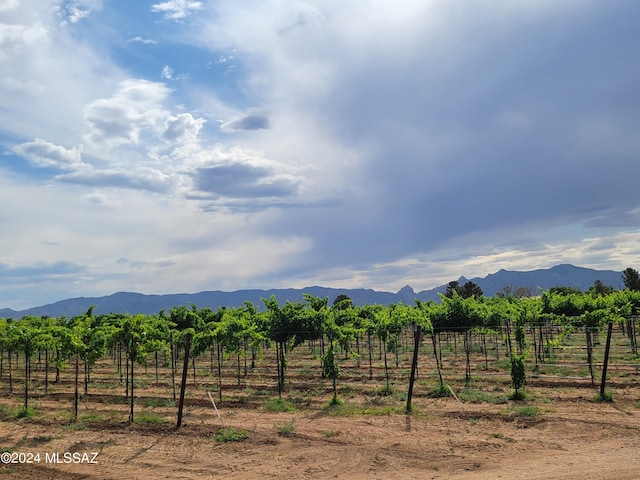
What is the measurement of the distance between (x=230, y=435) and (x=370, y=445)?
3950 mm

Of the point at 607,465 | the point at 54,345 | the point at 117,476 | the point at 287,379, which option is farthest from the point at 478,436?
the point at 54,345

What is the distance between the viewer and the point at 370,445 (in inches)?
478

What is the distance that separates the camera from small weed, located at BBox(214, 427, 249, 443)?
12961 mm

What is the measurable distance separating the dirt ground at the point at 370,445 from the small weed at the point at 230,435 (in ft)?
0.76

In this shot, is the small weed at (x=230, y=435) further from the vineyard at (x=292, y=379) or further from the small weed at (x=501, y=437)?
the small weed at (x=501, y=437)

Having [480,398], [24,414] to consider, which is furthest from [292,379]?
[24,414]

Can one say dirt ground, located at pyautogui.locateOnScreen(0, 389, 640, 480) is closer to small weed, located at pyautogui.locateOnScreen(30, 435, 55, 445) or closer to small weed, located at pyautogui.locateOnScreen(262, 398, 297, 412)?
small weed, located at pyautogui.locateOnScreen(30, 435, 55, 445)

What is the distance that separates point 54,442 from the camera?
527 inches

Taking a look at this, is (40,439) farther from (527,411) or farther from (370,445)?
(527,411)

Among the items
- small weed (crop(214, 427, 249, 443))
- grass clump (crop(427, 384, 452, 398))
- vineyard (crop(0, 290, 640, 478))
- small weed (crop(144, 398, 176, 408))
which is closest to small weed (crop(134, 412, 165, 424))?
vineyard (crop(0, 290, 640, 478))

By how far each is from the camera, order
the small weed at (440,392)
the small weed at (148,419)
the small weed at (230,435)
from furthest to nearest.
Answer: the small weed at (440,392)
the small weed at (148,419)
the small weed at (230,435)

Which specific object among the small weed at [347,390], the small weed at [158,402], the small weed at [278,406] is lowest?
the small weed at [347,390]

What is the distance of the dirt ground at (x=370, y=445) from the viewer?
34.2ft

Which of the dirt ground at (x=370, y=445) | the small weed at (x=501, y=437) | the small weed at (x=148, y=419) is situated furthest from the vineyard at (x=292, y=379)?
the small weed at (x=501, y=437)
